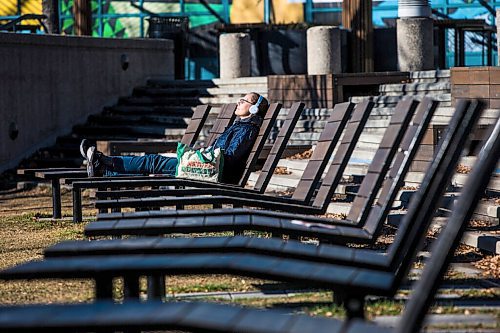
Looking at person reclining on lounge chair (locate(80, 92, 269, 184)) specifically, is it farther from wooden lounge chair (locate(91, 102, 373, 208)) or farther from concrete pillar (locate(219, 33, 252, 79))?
concrete pillar (locate(219, 33, 252, 79))

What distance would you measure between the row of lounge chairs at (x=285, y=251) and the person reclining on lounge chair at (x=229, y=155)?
2023 millimetres

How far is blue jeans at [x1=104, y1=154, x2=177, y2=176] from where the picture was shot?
1212 centimetres

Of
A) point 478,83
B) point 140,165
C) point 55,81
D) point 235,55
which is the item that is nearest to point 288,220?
point 140,165

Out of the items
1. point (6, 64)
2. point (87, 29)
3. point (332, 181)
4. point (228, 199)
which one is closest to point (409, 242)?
point (332, 181)

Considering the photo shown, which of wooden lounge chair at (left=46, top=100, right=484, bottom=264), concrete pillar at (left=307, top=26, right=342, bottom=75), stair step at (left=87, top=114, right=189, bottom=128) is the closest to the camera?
wooden lounge chair at (left=46, top=100, right=484, bottom=264)

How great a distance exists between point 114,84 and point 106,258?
647 inches

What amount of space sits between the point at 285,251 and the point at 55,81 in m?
14.7

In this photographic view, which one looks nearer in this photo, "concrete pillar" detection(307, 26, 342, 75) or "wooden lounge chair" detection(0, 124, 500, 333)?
"wooden lounge chair" detection(0, 124, 500, 333)

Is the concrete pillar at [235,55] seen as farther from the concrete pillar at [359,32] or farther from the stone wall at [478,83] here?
the stone wall at [478,83]

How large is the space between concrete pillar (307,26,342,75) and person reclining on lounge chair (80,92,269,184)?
7.84 metres

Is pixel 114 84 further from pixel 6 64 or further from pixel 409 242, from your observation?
pixel 409 242

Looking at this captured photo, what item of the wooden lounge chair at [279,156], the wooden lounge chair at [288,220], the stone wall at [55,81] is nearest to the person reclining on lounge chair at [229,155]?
the wooden lounge chair at [279,156]

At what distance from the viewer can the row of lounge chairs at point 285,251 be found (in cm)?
429

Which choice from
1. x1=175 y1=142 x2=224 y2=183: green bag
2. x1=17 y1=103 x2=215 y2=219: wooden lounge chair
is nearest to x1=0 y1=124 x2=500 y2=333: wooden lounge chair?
x1=175 y1=142 x2=224 y2=183: green bag
